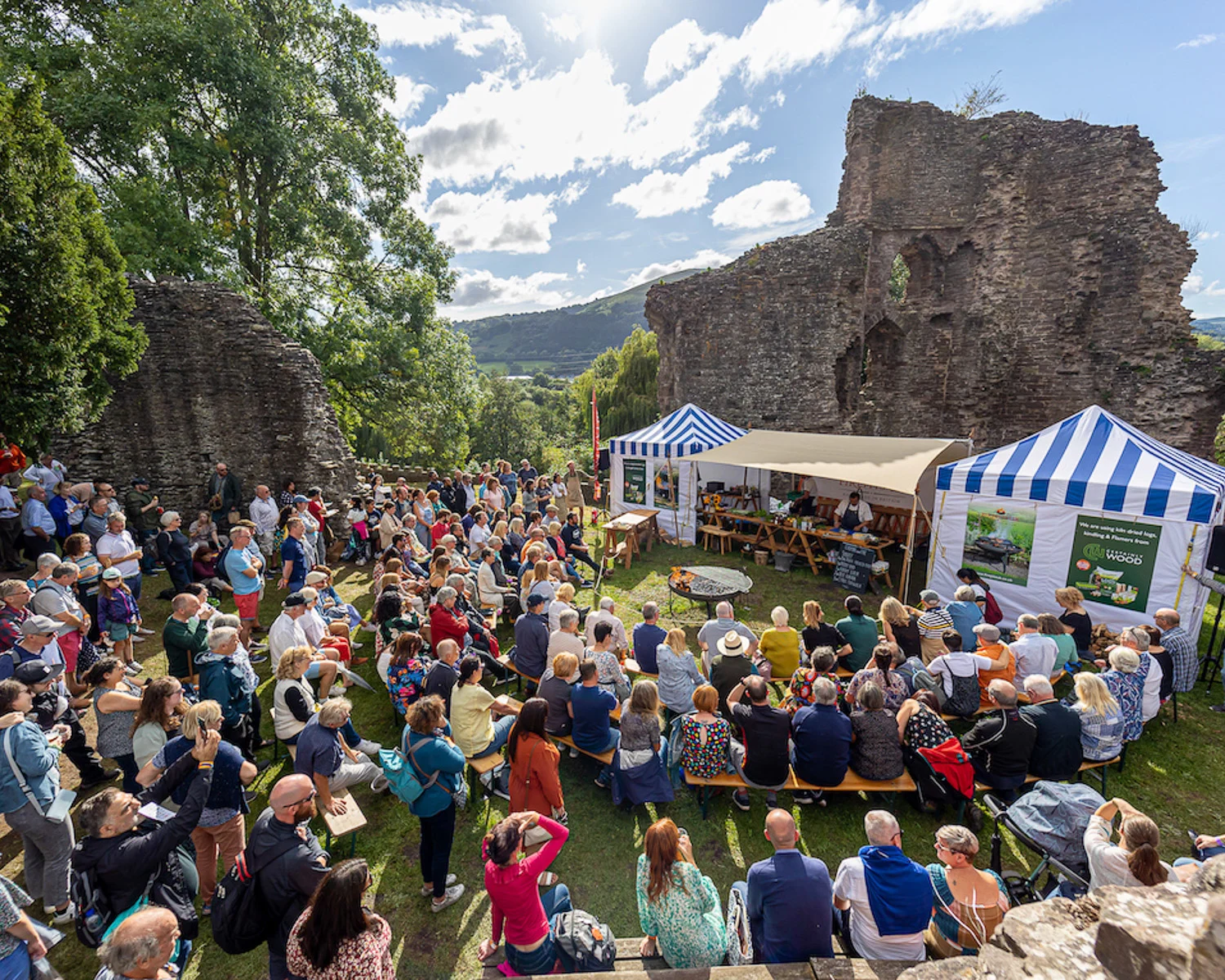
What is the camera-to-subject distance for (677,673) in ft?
16.4

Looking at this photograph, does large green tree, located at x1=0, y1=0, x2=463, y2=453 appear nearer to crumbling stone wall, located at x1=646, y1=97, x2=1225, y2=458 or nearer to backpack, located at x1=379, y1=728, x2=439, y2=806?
crumbling stone wall, located at x1=646, y1=97, x2=1225, y2=458

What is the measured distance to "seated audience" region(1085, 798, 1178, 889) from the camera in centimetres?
262

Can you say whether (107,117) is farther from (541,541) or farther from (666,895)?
(666,895)

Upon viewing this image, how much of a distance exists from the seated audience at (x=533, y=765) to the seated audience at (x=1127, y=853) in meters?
2.97

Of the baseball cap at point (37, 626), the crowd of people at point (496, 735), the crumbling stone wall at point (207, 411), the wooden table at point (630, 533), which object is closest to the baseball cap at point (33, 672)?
the crowd of people at point (496, 735)

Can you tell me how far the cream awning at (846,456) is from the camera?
8516 millimetres

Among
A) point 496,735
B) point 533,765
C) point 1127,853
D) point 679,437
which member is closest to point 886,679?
point 1127,853

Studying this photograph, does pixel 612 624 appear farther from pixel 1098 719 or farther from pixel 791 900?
pixel 1098 719

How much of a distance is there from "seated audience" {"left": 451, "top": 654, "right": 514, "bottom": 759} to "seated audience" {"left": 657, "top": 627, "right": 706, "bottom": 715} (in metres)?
1.63

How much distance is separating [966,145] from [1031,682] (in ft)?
54.4

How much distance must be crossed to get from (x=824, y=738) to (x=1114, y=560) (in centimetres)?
573

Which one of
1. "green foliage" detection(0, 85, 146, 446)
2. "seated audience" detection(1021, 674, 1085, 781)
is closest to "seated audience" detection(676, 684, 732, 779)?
"seated audience" detection(1021, 674, 1085, 781)

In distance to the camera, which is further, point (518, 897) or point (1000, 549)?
point (1000, 549)

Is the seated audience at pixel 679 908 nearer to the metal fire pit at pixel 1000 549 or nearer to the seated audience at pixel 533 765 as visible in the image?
the seated audience at pixel 533 765
